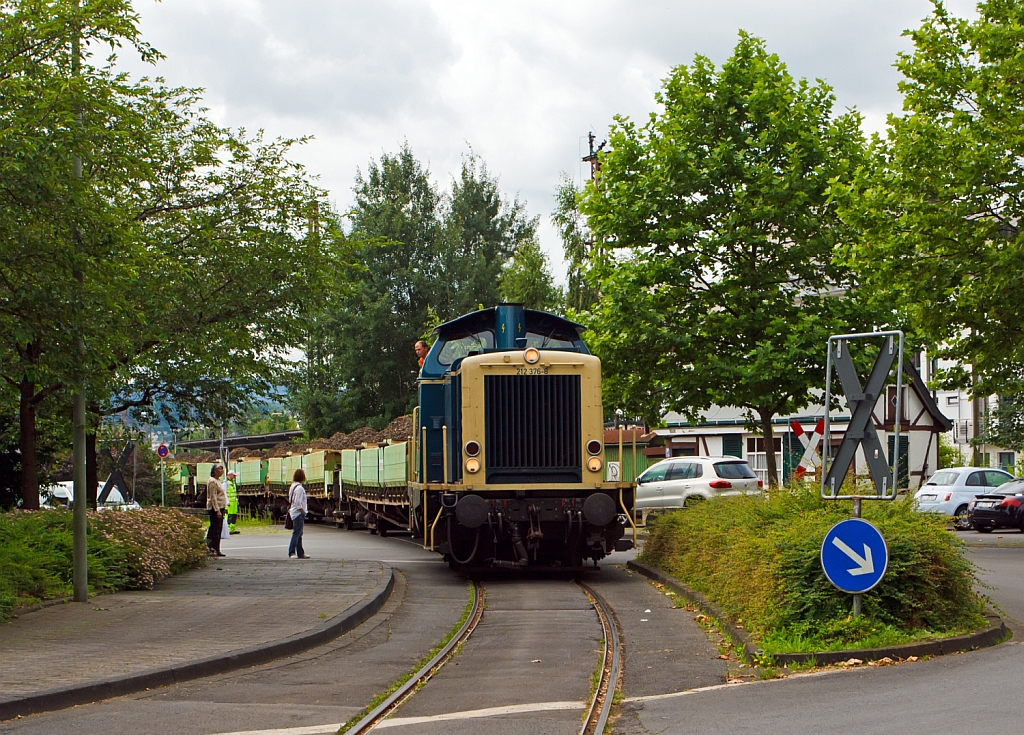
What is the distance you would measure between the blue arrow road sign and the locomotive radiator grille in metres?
7.01

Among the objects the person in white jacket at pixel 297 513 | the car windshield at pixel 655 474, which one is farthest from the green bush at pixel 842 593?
the car windshield at pixel 655 474

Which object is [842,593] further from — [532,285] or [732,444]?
[732,444]

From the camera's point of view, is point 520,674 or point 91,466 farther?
point 91,466

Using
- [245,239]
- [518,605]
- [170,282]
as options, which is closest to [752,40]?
[245,239]

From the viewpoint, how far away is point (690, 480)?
30281 mm

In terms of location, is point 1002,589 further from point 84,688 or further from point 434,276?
point 434,276

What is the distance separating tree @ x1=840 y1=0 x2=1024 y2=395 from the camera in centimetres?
2155

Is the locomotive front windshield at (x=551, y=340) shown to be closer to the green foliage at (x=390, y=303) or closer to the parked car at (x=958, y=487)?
the parked car at (x=958, y=487)

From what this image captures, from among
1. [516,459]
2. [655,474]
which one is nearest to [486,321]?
[516,459]

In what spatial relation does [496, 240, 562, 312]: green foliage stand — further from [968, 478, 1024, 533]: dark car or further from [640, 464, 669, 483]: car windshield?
[968, 478, 1024, 533]: dark car

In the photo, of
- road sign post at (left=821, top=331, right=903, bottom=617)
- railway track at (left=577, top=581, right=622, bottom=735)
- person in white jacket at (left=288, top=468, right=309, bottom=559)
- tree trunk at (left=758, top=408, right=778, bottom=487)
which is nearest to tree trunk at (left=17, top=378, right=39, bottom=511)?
person in white jacket at (left=288, top=468, right=309, bottom=559)

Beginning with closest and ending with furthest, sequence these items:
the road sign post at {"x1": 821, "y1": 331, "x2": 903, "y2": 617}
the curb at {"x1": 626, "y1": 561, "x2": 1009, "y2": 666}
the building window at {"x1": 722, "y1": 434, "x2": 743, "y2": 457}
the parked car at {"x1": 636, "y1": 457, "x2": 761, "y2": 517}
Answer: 1. the curb at {"x1": 626, "y1": 561, "x2": 1009, "y2": 666}
2. the road sign post at {"x1": 821, "y1": 331, "x2": 903, "y2": 617}
3. the parked car at {"x1": 636, "y1": 457, "x2": 761, "y2": 517}
4. the building window at {"x1": 722, "y1": 434, "x2": 743, "y2": 457}

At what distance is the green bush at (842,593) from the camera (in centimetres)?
1015

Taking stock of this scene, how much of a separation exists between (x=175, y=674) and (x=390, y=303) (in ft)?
155
